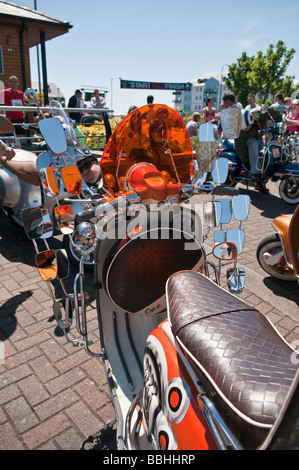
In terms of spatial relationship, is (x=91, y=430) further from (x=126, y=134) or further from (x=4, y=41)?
(x=4, y=41)

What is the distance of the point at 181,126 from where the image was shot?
2.22 meters

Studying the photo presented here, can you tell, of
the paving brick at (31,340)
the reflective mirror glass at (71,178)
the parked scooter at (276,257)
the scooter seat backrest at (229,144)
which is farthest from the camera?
the scooter seat backrest at (229,144)

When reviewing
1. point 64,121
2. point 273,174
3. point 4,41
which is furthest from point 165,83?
point 64,121

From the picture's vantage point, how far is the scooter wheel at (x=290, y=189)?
22.0 ft

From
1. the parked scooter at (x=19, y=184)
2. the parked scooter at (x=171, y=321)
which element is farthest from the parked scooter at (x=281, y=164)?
the parked scooter at (x=171, y=321)

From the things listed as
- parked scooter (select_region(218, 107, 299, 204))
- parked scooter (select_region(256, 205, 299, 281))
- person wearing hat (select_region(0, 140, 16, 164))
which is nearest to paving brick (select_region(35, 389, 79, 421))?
parked scooter (select_region(256, 205, 299, 281))

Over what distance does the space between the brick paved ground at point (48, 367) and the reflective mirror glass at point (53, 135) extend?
5.22ft

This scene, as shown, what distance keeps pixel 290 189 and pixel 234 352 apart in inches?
256

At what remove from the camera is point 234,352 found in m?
1.04

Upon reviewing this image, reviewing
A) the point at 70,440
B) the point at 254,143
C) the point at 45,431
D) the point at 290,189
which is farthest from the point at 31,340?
the point at 254,143

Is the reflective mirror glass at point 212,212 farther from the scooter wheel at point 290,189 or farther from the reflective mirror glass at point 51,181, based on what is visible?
the scooter wheel at point 290,189

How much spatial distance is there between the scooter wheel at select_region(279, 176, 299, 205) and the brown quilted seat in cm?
610

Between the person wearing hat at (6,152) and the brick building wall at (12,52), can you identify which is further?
the brick building wall at (12,52)

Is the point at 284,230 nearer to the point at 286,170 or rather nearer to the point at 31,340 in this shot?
the point at 31,340
